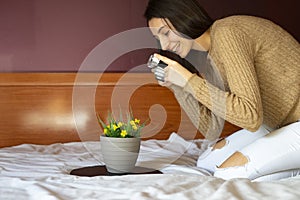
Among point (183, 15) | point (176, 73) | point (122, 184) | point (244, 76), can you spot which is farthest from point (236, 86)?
point (122, 184)

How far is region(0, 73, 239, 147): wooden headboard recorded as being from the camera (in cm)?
221

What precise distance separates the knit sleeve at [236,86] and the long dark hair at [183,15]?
97mm

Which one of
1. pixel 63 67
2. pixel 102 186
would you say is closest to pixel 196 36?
pixel 102 186

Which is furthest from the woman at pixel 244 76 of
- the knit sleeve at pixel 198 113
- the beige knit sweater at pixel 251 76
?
the knit sleeve at pixel 198 113

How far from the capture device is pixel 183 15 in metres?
1.51

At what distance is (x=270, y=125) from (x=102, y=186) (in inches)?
27.2

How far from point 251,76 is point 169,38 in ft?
1.05

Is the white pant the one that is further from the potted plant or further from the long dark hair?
the long dark hair

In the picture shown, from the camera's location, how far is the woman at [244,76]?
1.39 metres

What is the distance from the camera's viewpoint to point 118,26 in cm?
242

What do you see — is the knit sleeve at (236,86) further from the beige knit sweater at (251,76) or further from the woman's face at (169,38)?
the woman's face at (169,38)

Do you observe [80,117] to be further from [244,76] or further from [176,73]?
[244,76]

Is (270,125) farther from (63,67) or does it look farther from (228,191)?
(63,67)

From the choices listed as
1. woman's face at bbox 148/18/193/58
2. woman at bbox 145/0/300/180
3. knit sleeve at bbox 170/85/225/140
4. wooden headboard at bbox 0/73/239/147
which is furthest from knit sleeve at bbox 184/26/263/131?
wooden headboard at bbox 0/73/239/147
